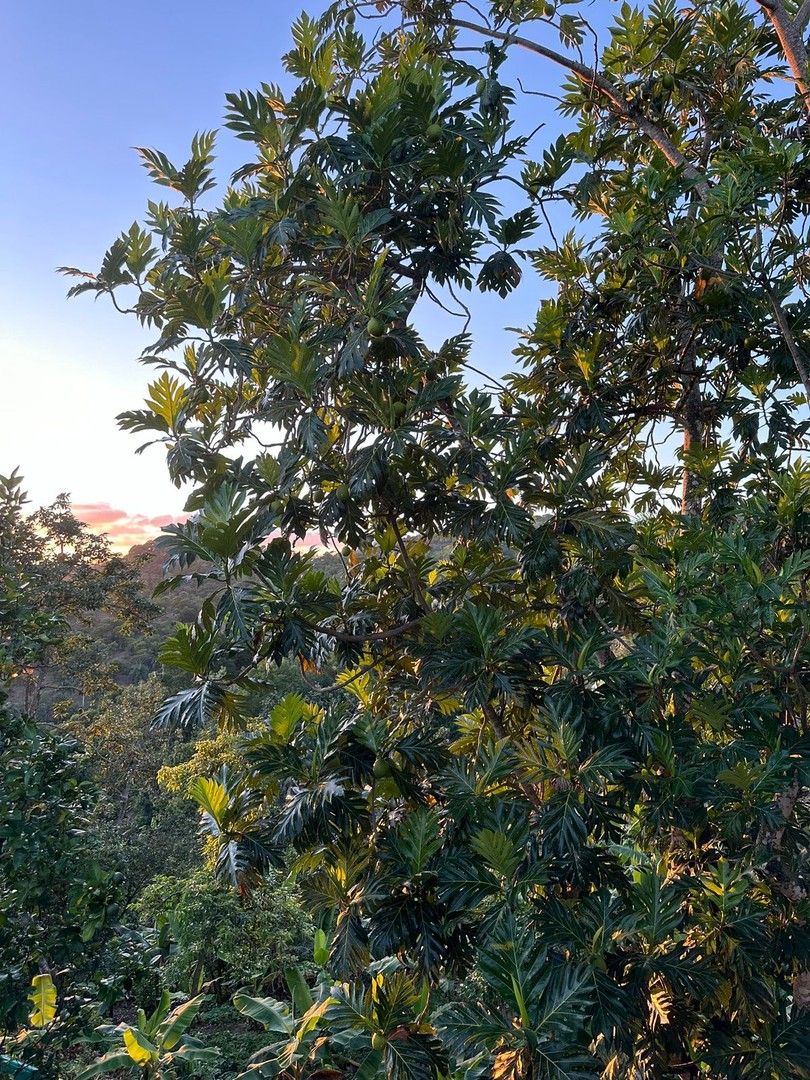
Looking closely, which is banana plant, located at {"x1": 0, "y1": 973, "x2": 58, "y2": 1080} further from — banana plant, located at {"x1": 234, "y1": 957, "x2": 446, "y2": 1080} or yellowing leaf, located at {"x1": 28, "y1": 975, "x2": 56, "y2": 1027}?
banana plant, located at {"x1": 234, "y1": 957, "x2": 446, "y2": 1080}

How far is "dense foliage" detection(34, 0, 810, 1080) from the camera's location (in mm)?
1661

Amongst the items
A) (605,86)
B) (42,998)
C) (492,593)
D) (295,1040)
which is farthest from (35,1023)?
(605,86)

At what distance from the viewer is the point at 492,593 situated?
7.75 ft

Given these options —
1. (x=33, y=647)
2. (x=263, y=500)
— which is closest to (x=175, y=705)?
(x=263, y=500)

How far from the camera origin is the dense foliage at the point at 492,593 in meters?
1.66

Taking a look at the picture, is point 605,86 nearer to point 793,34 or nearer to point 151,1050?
point 793,34

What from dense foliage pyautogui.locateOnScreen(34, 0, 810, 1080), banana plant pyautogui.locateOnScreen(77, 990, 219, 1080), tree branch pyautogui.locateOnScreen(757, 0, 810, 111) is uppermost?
tree branch pyautogui.locateOnScreen(757, 0, 810, 111)

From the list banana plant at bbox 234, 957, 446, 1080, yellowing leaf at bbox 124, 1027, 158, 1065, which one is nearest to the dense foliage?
banana plant at bbox 234, 957, 446, 1080

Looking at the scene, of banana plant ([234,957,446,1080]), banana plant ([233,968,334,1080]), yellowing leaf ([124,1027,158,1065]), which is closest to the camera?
banana plant ([234,957,446,1080])

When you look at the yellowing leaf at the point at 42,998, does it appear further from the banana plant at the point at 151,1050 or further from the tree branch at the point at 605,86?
the tree branch at the point at 605,86

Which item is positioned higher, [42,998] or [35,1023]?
[42,998]

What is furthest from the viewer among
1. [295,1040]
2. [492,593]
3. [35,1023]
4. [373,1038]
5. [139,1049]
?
[139,1049]

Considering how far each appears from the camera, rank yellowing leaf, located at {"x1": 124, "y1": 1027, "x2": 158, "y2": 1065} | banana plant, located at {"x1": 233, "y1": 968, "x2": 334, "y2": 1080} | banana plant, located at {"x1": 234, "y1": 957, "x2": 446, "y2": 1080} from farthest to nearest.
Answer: yellowing leaf, located at {"x1": 124, "y1": 1027, "x2": 158, "y2": 1065}
banana plant, located at {"x1": 233, "y1": 968, "x2": 334, "y2": 1080}
banana plant, located at {"x1": 234, "y1": 957, "x2": 446, "y2": 1080}

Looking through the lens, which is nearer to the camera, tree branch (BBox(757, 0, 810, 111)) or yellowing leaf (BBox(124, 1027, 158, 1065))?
tree branch (BBox(757, 0, 810, 111))
